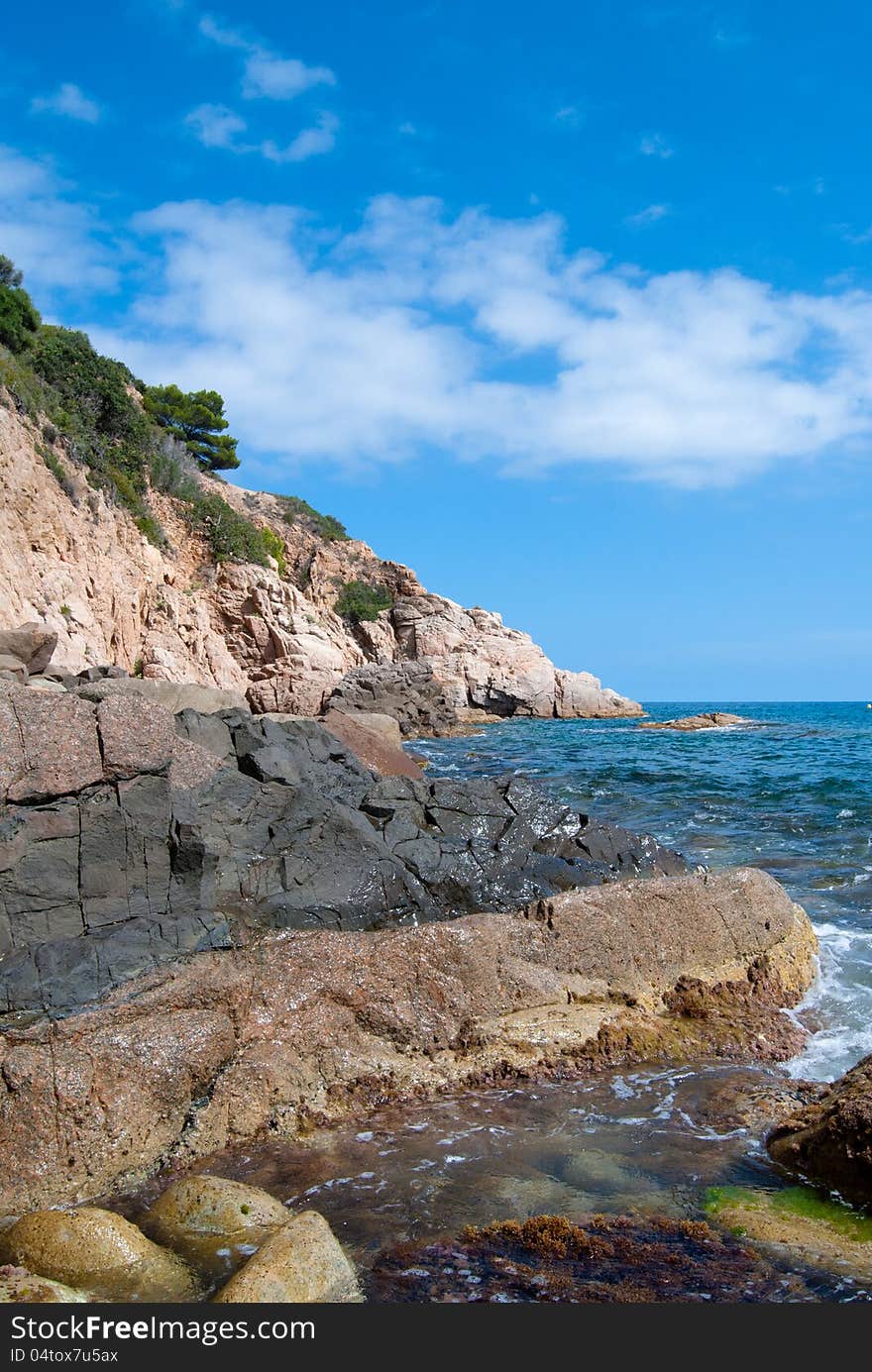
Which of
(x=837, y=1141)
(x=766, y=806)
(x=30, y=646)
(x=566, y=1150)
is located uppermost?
(x=30, y=646)

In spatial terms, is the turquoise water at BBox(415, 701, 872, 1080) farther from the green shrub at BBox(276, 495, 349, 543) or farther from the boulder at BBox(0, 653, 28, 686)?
the green shrub at BBox(276, 495, 349, 543)

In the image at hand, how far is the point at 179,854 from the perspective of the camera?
22.2ft

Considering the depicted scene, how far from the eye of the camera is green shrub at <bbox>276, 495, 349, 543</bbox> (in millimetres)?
63094

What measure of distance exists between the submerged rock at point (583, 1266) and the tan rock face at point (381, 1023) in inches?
63.5

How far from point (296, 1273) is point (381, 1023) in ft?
7.81

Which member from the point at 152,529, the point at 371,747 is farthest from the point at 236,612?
the point at 371,747

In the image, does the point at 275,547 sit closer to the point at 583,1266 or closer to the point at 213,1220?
the point at 213,1220

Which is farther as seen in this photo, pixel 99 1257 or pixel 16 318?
pixel 16 318

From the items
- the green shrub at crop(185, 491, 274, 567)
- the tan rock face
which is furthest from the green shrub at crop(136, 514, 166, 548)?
the tan rock face

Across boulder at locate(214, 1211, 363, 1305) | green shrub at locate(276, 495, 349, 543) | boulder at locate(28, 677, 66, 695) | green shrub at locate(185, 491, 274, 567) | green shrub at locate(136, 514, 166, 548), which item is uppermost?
green shrub at locate(276, 495, 349, 543)

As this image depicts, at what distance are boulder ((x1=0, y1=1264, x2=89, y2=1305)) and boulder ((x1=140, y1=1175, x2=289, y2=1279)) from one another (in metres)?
0.54

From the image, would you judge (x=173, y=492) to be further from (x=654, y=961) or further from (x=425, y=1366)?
(x=425, y=1366)

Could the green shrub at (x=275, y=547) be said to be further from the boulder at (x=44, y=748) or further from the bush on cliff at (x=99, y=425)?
the boulder at (x=44, y=748)

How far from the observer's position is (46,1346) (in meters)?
3.30
